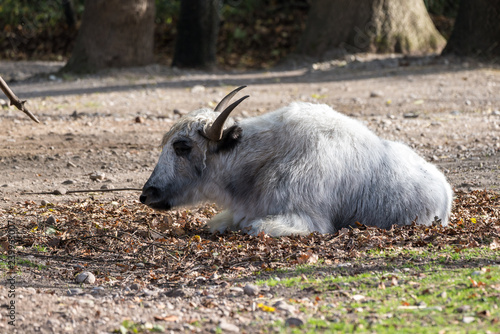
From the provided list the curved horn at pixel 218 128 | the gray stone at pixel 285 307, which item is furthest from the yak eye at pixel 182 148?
the gray stone at pixel 285 307

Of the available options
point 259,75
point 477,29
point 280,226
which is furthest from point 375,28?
point 280,226

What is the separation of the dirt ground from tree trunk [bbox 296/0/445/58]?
1.75 feet

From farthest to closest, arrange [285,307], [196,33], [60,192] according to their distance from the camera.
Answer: [196,33] < [60,192] < [285,307]

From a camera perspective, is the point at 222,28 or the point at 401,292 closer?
the point at 401,292

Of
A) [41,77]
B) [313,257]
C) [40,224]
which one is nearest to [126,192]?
[40,224]

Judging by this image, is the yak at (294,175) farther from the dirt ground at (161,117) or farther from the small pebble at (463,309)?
the small pebble at (463,309)

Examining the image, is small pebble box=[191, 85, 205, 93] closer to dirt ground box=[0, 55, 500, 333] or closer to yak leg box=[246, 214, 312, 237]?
dirt ground box=[0, 55, 500, 333]

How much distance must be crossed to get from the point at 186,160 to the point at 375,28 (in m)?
11.8

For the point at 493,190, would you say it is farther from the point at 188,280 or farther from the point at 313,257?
the point at 188,280

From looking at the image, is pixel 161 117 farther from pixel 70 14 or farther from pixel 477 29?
pixel 70 14

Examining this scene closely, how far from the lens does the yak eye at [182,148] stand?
6.60 meters

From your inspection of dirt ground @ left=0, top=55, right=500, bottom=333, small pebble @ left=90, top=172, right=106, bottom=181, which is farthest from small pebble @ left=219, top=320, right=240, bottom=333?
small pebble @ left=90, top=172, right=106, bottom=181

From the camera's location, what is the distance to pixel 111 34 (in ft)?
52.8

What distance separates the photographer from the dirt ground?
774 cm
